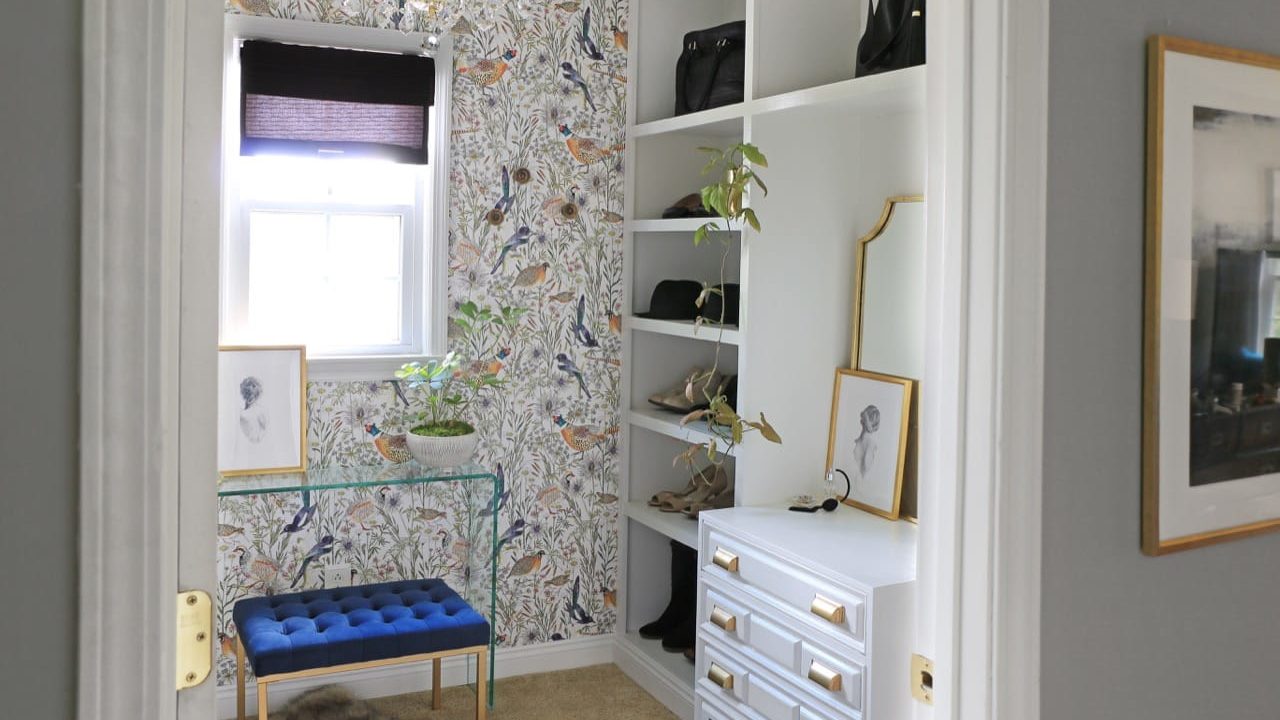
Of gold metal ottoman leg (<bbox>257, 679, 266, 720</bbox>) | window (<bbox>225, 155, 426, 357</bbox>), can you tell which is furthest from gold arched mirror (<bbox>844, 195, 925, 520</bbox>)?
gold metal ottoman leg (<bbox>257, 679, 266, 720</bbox>)

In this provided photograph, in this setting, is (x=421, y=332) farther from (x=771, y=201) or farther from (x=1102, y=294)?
(x=1102, y=294)

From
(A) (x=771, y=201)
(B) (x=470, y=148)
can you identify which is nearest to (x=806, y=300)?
(A) (x=771, y=201)

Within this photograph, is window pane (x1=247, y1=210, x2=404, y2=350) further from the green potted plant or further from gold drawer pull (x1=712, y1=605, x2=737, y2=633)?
gold drawer pull (x1=712, y1=605, x2=737, y2=633)

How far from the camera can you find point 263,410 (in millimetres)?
3504

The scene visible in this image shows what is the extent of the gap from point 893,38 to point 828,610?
56.6 inches

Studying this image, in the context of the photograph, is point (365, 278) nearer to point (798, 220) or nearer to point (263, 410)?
point (263, 410)

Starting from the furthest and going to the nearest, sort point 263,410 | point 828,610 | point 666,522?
point 666,522 < point 263,410 < point 828,610

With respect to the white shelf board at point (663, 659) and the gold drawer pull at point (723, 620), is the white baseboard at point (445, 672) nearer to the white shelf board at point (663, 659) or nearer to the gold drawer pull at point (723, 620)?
the white shelf board at point (663, 659)

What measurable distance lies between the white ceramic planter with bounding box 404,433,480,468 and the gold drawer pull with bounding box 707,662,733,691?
107 cm

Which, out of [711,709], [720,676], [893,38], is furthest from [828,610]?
[893,38]

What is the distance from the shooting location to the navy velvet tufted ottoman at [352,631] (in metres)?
3.06

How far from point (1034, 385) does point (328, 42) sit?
9.26 ft

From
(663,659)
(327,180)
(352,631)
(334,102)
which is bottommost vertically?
(663,659)

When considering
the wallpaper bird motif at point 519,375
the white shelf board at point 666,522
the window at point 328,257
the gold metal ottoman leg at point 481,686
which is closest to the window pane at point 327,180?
the window at point 328,257
